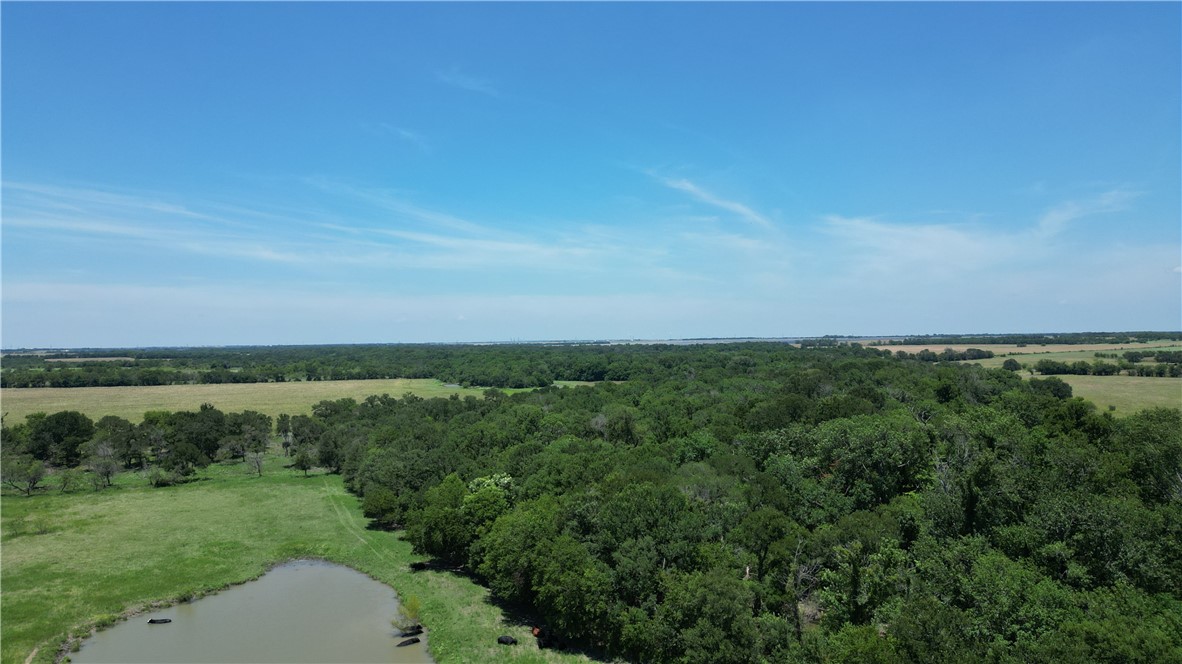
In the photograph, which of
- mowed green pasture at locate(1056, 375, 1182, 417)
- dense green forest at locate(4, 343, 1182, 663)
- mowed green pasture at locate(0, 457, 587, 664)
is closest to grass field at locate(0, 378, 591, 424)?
mowed green pasture at locate(0, 457, 587, 664)

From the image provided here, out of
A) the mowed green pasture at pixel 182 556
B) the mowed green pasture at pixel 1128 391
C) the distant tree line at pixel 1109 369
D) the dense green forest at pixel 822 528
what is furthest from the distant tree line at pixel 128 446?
the distant tree line at pixel 1109 369

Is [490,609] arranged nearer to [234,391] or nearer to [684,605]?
[684,605]

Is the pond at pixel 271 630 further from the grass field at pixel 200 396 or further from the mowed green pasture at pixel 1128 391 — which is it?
the mowed green pasture at pixel 1128 391

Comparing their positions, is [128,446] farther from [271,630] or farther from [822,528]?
[822,528]

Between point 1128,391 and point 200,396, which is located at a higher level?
point 1128,391

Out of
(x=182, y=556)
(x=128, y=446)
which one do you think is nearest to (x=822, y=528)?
(x=182, y=556)

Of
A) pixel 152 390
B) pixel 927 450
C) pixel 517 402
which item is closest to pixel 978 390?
pixel 927 450
